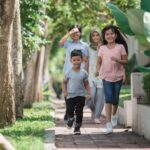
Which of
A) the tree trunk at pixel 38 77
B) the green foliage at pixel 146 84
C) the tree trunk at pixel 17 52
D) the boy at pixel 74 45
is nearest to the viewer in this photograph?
the green foliage at pixel 146 84

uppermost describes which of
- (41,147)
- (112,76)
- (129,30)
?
(129,30)

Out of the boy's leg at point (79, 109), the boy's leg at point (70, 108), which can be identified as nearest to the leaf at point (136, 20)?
the boy's leg at point (79, 109)

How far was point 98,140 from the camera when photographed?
10.7 metres

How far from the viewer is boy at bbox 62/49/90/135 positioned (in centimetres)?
1148

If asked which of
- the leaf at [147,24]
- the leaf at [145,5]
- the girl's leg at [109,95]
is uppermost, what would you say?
the leaf at [145,5]

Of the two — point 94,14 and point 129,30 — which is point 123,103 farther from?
point 94,14

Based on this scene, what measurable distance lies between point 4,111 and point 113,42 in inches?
94.1

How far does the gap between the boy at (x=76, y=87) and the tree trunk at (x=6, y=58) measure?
109 centimetres

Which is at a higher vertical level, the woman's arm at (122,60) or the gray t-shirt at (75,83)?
the woman's arm at (122,60)

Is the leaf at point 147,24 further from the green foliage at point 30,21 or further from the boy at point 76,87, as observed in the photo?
the green foliage at point 30,21

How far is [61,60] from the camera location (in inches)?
2591

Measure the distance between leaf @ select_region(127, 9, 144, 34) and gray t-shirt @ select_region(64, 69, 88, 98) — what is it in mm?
1778

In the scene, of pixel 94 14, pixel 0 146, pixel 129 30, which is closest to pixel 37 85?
pixel 94 14

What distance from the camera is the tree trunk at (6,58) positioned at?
11.6 meters
